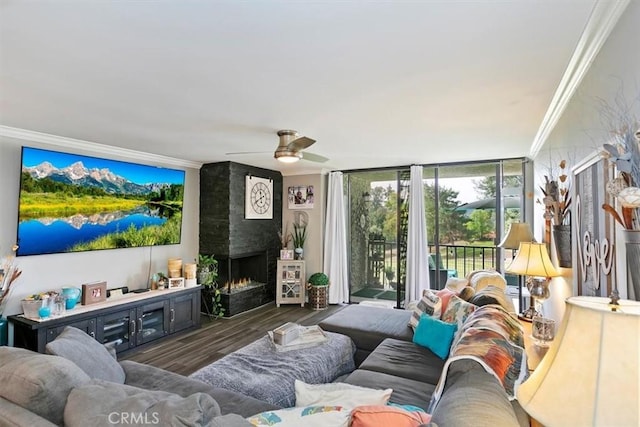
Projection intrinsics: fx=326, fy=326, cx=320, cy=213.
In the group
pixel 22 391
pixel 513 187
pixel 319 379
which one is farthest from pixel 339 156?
pixel 22 391

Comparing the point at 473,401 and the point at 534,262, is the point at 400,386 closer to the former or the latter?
the point at 473,401

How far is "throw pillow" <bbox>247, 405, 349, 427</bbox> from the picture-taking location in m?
1.21

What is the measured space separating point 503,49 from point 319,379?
245 centimetres

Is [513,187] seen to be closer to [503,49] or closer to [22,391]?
[503,49]

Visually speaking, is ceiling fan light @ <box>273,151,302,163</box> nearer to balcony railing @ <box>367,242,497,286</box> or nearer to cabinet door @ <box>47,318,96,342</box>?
cabinet door @ <box>47,318,96,342</box>

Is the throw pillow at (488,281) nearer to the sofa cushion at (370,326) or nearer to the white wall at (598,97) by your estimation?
the white wall at (598,97)

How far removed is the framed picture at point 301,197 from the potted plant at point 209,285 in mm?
1818

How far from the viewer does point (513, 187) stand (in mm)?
4832

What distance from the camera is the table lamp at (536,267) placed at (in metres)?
2.37

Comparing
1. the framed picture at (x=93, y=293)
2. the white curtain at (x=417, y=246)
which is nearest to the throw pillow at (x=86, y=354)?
the framed picture at (x=93, y=293)

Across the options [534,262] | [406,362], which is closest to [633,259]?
[534,262]

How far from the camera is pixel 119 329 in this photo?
3607 millimetres

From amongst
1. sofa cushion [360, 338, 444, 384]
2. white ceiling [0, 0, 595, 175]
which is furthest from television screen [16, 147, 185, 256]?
sofa cushion [360, 338, 444, 384]

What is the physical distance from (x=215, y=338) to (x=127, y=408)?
10.1 ft
